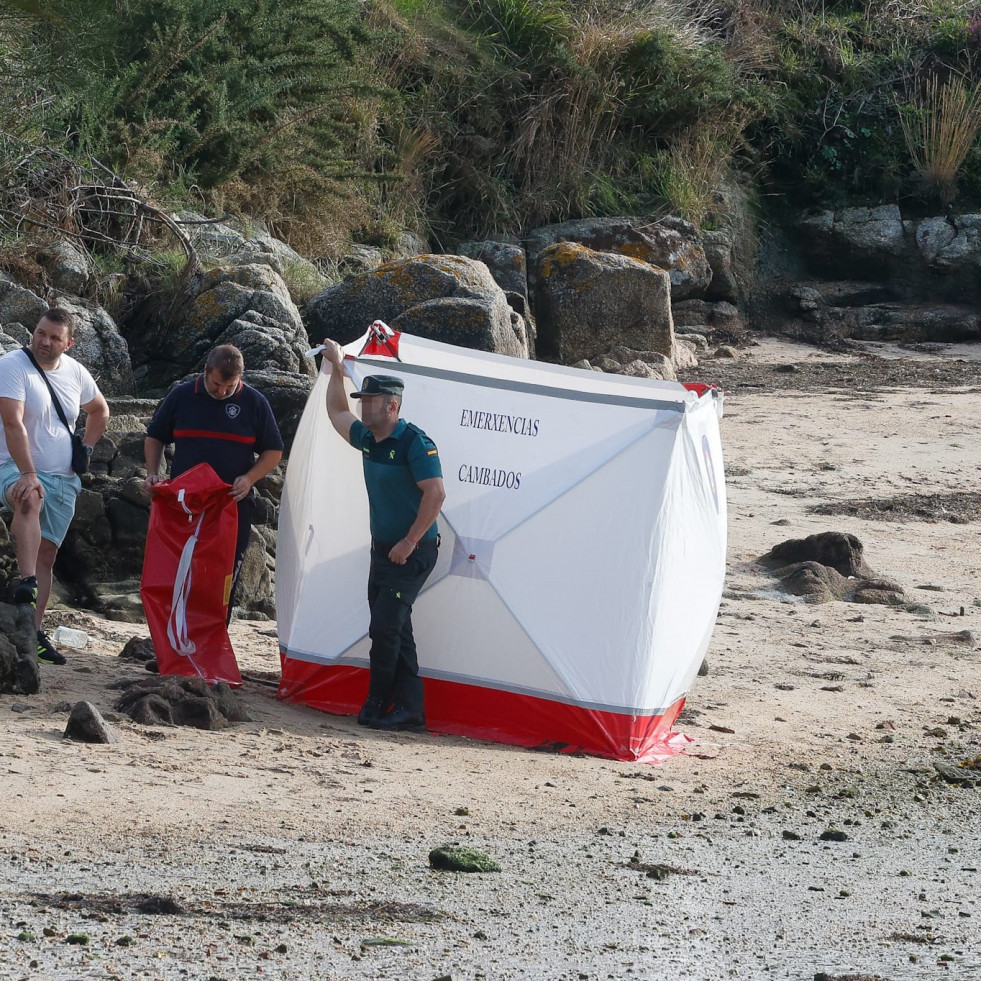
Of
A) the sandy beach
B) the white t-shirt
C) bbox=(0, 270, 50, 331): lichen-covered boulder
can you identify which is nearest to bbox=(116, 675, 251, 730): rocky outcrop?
the sandy beach

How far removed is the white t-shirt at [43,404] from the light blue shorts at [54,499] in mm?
35

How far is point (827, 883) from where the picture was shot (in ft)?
15.2

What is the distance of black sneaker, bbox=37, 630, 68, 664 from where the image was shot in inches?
248

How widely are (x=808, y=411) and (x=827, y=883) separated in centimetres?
967

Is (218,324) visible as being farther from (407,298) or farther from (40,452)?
(40,452)

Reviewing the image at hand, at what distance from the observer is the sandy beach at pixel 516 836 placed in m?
3.78

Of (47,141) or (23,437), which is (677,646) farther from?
(47,141)

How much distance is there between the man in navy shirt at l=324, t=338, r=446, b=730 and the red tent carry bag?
2.07 feet

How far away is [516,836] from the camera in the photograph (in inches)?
191

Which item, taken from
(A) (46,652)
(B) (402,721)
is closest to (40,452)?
(A) (46,652)

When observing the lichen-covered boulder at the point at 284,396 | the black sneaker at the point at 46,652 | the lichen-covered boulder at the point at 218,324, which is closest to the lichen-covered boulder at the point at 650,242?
the lichen-covered boulder at the point at 218,324

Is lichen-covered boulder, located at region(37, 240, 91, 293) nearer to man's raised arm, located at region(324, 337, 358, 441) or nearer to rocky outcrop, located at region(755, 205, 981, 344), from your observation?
man's raised arm, located at region(324, 337, 358, 441)

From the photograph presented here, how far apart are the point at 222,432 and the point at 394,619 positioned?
112 cm

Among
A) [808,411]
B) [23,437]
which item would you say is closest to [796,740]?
[23,437]
